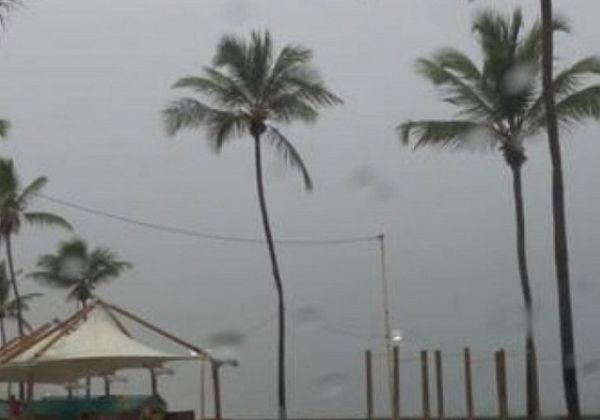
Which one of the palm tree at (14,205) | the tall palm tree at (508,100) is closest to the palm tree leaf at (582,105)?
the tall palm tree at (508,100)

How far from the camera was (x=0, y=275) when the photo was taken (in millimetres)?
62125

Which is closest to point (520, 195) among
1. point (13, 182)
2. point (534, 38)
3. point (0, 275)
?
point (534, 38)

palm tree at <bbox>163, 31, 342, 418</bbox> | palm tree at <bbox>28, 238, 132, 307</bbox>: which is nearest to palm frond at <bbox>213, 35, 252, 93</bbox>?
palm tree at <bbox>163, 31, 342, 418</bbox>

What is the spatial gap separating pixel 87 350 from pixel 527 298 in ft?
36.5

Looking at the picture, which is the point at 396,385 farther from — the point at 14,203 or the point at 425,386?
the point at 14,203

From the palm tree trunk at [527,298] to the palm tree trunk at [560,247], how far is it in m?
7.54

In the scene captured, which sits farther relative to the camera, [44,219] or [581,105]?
[44,219]

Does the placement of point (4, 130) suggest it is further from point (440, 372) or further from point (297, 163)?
point (440, 372)

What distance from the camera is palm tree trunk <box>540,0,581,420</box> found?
23406 mm

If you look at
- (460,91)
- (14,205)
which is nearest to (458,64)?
(460,91)

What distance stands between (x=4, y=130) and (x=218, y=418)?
938 cm

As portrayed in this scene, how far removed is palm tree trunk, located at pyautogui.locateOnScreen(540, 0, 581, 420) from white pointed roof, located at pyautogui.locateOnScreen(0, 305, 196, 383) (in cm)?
944

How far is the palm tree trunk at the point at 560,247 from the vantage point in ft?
76.8

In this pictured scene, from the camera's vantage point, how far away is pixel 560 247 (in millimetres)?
24172
